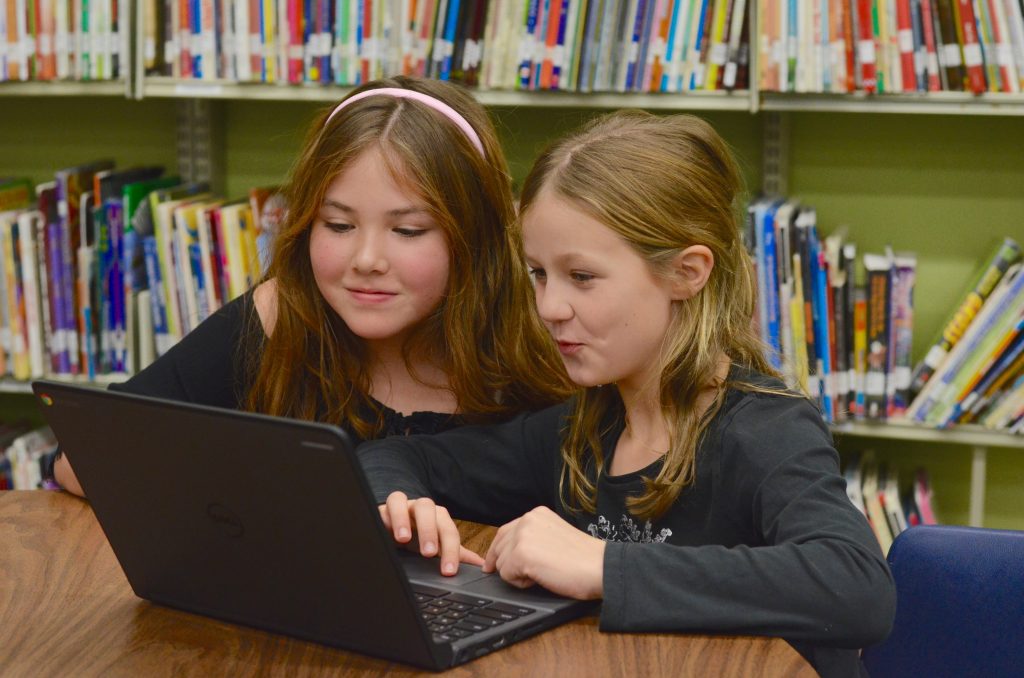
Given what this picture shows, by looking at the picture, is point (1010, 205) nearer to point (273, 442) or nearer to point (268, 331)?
point (268, 331)

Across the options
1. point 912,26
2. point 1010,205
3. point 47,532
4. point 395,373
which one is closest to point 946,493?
point 1010,205

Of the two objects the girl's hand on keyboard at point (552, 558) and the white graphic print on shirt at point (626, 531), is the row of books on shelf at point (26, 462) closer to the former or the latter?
the white graphic print on shirt at point (626, 531)

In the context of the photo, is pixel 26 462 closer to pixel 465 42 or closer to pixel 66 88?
pixel 66 88

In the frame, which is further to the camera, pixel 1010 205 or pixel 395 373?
pixel 1010 205

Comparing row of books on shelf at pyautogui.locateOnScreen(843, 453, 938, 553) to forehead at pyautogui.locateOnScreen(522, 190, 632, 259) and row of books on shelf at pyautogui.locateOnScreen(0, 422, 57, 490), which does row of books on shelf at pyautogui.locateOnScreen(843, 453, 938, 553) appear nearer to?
forehead at pyautogui.locateOnScreen(522, 190, 632, 259)

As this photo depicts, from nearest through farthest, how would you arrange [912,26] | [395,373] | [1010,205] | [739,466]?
[739,466] → [395,373] → [912,26] → [1010,205]

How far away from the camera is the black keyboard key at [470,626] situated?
0.86 meters

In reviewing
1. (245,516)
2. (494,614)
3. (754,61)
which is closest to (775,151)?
(754,61)

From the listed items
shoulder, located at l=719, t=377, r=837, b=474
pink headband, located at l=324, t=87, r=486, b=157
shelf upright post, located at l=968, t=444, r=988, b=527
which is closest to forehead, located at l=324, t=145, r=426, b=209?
pink headband, located at l=324, t=87, r=486, b=157

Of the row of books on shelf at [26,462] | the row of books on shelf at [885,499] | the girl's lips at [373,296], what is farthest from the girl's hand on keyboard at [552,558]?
the row of books on shelf at [26,462]

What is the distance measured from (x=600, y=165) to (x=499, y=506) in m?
0.40

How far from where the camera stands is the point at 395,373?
4.89 ft

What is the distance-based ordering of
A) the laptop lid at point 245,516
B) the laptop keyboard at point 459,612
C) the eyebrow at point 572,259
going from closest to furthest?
1. the laptop lid at point 245,516
2. the laptop keyboard at point 459,612
3. the eyebrow at point 572,259

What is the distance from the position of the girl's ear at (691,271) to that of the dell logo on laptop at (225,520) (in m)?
0.48
